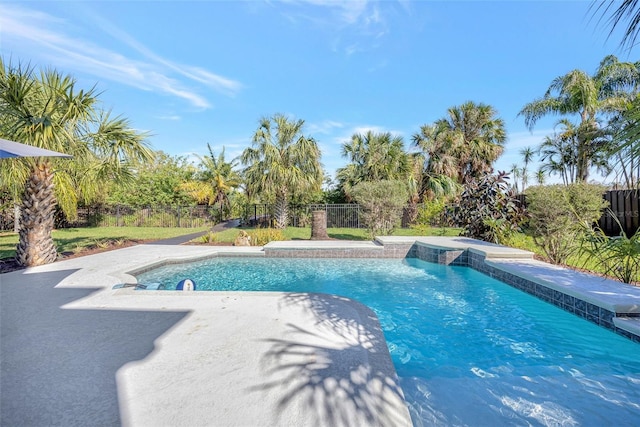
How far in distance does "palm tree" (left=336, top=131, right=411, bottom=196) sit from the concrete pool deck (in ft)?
39.8

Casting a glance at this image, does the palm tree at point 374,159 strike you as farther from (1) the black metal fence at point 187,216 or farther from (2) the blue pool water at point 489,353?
(2) the blue pool water at point 489,353

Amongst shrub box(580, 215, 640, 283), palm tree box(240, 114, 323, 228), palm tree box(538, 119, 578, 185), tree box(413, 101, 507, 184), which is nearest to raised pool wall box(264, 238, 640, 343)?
shrub box(580, 215, 640, 283)

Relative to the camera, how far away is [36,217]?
618 centimetres

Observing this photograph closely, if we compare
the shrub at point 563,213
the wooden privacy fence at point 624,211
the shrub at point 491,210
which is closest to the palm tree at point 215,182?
the shrub at point 491,210

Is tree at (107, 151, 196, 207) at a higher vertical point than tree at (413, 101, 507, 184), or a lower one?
lower

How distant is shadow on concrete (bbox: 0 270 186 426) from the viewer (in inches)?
71.8

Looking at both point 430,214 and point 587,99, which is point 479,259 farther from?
point 587,99

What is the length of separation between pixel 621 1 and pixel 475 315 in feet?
13.5

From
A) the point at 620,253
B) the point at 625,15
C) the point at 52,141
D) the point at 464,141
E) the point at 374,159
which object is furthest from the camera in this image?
the point at 464,141

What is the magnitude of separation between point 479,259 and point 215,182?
2004 centimetres

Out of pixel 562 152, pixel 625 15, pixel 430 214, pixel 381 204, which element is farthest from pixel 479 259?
pixel 562 152

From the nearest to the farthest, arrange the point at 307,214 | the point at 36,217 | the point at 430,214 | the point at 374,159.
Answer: the point at 36,217 < the point at 430,214 < the point at 374,159 < the point at 307,214

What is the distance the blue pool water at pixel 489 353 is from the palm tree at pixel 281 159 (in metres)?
8.44

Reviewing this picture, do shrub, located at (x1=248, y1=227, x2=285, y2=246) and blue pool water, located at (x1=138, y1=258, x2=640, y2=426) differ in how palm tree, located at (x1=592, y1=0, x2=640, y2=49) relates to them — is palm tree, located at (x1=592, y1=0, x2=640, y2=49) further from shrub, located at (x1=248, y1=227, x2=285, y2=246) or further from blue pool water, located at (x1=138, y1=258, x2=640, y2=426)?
shrub, located at (x1=248, y1=227, x2=285, y2=246)
